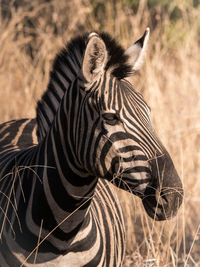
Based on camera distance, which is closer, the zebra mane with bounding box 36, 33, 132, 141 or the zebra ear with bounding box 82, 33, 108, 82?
the zebra ear with bounding box 82, 33, 108, 82

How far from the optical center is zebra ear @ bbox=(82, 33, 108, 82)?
2.29m

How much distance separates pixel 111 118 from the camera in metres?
2.32

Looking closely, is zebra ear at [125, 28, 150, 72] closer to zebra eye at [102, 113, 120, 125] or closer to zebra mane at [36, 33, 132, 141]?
zebra mane at [36, 33, 132, 141]

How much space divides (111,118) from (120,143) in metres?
0.13

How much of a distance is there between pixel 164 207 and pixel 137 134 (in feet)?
1.22

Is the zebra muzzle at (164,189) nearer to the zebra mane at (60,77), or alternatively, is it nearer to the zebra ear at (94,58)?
the zebra ear at (94,58)

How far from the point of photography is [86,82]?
239 centimetres

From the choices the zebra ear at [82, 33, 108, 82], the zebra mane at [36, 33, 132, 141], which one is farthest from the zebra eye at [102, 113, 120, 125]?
the zebra mane at [36, 33, 132, 141]

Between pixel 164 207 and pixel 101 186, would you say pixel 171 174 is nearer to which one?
pixel 164 207

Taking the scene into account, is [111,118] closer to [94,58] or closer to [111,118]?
[111,118]

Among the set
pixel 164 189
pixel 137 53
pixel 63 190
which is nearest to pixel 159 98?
pixel 137 53

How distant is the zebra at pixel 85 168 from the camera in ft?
7.59

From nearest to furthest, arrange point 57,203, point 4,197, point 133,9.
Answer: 1. point 57,203
2. point 4,197
3. point 133,9

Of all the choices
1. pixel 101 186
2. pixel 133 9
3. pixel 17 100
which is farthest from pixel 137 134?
pixel 133 9
